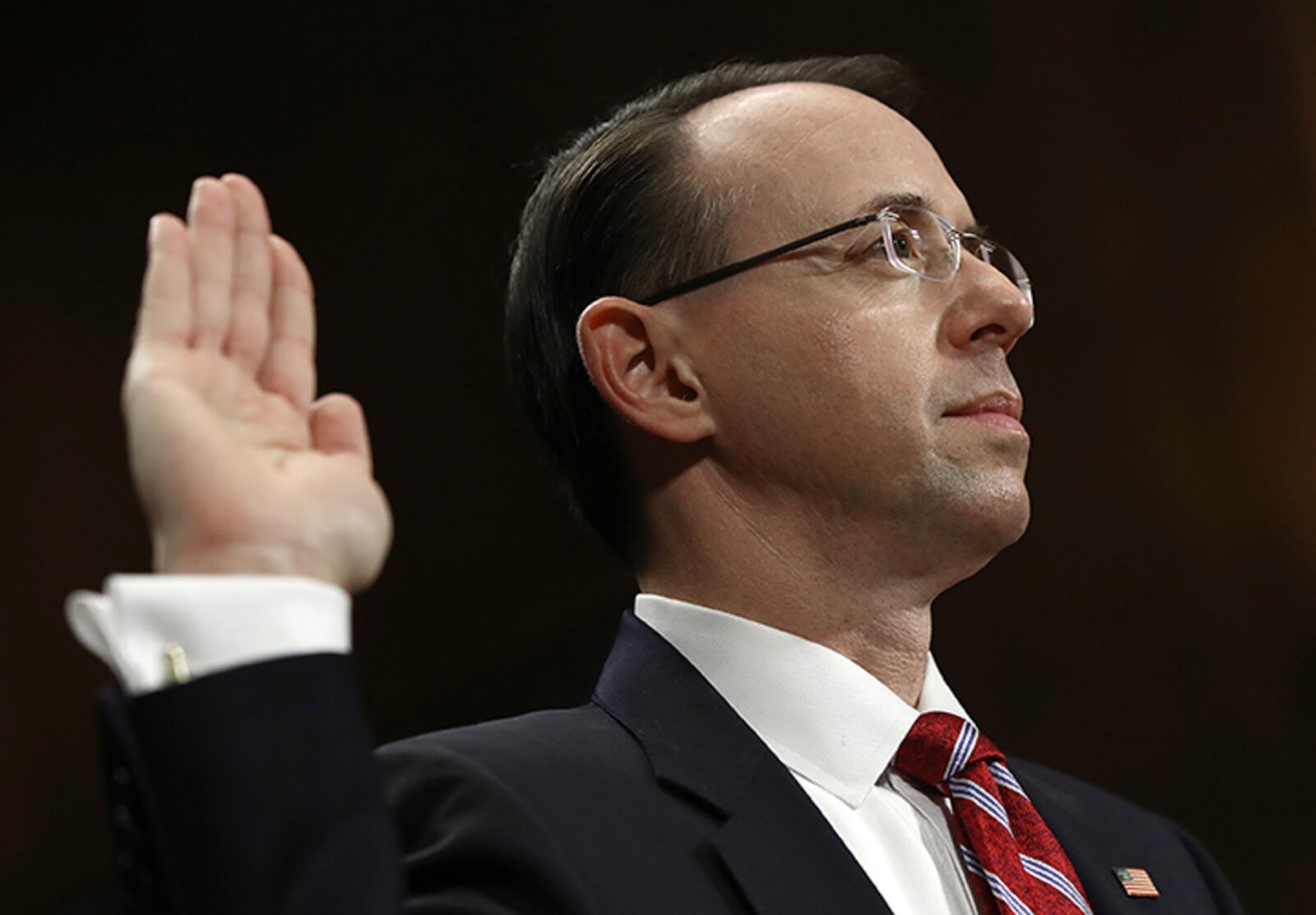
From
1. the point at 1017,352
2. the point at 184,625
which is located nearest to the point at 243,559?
the point at 184,625

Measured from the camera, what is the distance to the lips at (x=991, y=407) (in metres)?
1.81

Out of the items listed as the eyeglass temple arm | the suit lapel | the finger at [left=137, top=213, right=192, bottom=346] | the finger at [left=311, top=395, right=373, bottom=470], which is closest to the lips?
the eyeglass temple arm

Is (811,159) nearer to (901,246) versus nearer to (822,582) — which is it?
(901,246)

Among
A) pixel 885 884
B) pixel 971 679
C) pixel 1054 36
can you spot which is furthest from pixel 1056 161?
pixel 885 884

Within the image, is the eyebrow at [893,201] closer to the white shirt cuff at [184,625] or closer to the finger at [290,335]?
the finger at [290,335]

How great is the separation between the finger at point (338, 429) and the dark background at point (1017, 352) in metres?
1.83

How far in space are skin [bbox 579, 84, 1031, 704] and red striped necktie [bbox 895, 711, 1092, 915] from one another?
5.1 inches

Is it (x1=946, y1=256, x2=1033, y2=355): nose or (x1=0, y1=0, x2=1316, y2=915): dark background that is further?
(x1=0, y1=0, x2=1316, y2=915): dark background

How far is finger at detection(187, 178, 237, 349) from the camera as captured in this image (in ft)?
4.27

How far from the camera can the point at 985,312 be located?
6.08 feet

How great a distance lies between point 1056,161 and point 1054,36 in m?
0.25

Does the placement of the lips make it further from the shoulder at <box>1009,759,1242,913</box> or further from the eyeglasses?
the shoulder at <box>1009,759,1242,913</box>

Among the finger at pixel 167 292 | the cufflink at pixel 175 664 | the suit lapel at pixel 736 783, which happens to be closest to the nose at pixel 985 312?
the suit lapel at pixel 736 783

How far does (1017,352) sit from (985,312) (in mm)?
1584
